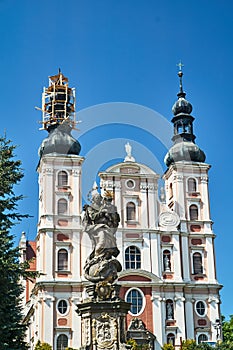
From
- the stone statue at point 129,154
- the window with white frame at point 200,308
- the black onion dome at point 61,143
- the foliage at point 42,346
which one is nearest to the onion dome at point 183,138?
the stone statue at point 129,154

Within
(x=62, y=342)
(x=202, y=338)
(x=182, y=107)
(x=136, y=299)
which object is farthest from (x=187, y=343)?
(x=182, y=107)

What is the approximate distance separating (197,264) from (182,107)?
1409 centimetres

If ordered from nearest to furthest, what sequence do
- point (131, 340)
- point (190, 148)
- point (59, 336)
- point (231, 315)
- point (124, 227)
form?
point (131, 340) < point (59, 336) < point (124, 227) < point (190, 148) < point (231, 315)

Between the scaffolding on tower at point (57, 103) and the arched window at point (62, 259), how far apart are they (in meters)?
11.1

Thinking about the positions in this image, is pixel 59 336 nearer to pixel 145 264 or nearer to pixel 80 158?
pixel 145 264

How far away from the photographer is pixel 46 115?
169ft

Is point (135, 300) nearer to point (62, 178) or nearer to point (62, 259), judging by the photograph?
point (62, 259)

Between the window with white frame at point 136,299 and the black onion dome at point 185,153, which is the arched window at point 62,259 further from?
the black onion dome at point 185,153

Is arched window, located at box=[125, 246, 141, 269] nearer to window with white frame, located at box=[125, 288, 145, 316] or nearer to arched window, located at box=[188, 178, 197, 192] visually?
window with white frame, located at box=[125, 288, 145, 316]

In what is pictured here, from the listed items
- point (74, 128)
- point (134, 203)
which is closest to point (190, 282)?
point (134, 203)

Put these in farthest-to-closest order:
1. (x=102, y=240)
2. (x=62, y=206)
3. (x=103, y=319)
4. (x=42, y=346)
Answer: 1. (x=62, y=206)
2. (x=42, y=346)
3. (x=102, y=240)
4. (x=103, y=319)

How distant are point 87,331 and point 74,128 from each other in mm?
30740

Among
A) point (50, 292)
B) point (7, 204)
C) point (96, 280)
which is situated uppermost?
point (50, 292)

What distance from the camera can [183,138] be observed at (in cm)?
5172
